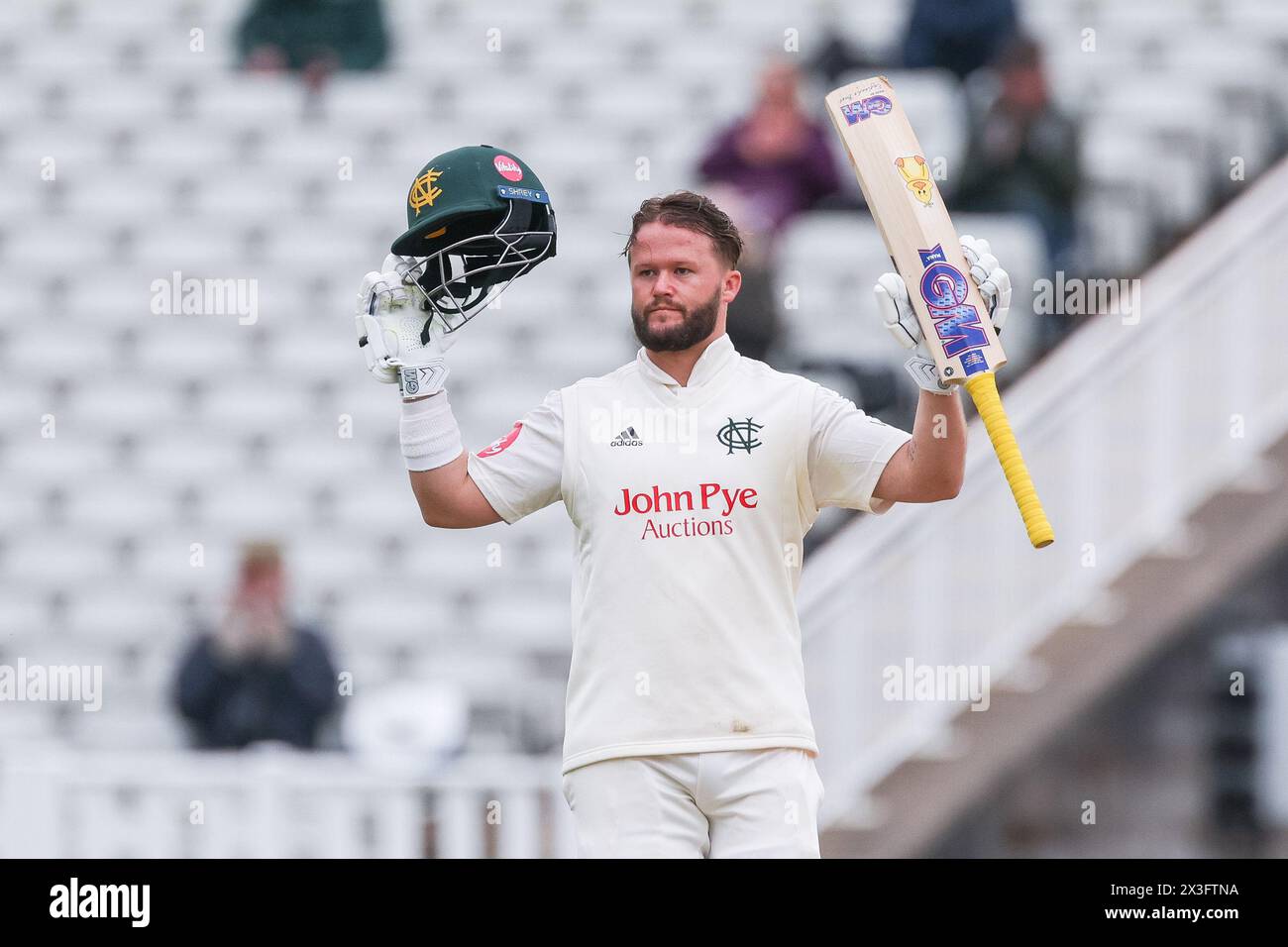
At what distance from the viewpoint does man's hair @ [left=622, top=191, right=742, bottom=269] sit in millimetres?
3096

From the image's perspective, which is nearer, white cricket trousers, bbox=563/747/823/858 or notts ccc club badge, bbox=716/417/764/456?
white cricket trousers, bbox=563/747/823/858

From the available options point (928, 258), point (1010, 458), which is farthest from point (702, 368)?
point (1010, 458)

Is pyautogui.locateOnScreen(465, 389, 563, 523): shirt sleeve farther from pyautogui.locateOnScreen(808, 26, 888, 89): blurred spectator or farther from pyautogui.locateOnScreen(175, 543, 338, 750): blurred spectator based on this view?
pyautogui.locateOnScreen(808, 26, 888, 89): blurred spectator

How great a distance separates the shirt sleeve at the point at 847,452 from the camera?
3080mm

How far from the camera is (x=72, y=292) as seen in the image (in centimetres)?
725

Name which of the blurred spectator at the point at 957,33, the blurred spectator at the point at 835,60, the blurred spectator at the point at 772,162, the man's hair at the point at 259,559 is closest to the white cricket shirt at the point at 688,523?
the man's hair at the point at 259,559

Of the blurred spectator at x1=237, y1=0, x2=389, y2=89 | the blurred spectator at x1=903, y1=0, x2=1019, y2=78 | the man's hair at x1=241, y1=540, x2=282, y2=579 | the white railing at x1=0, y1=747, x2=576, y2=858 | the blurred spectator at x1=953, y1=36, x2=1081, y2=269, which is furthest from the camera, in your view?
the blurred spectator at x1=237, y1=0, x2=389, y2=89

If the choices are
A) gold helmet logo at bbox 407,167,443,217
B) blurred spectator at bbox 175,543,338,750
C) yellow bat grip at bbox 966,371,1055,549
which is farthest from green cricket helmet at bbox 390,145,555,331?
blurred spectator at bbox 175,543,338,750

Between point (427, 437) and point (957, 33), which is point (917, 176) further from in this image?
point (957, 33)

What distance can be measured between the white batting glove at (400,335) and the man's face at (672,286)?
0.30m

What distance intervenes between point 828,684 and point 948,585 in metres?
0.42

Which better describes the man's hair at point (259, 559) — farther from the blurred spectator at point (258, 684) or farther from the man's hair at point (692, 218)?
the man's hair at point (692, 218)

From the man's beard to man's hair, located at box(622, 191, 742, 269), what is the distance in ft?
0.30
